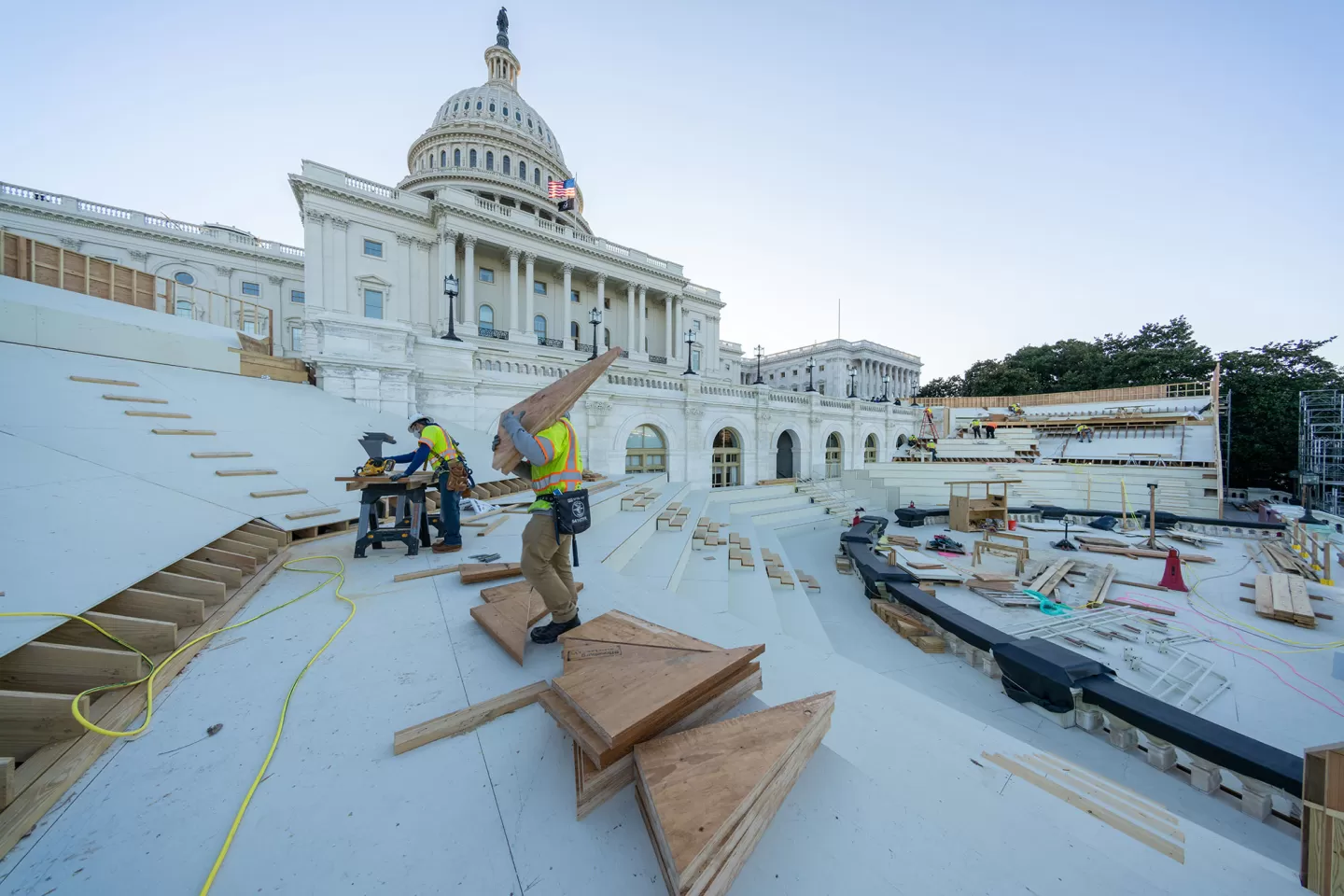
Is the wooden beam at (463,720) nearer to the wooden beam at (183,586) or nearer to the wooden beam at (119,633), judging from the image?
the wooden beam at (119,633)

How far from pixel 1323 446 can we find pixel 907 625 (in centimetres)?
3256

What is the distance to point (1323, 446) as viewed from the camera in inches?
860

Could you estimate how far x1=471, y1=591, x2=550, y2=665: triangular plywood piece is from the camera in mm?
3055

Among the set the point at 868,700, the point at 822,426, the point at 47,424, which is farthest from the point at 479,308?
the point at 868,700

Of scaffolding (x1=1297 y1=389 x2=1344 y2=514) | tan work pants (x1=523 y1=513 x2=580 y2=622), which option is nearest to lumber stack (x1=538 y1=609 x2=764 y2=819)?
tan work pants (x1=523 y1=513 x2=580 y2=622)

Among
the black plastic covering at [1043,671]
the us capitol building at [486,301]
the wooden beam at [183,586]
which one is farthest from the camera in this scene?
the us capitol building at [486,301]

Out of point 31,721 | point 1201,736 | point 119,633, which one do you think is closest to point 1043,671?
point 1201,736

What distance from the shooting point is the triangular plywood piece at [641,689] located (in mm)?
1909

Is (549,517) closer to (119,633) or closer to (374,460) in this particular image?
(119,633)

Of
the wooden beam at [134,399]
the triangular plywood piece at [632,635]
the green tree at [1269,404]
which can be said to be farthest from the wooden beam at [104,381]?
the green tree at [1269,404]

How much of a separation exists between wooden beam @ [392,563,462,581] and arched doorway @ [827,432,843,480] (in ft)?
→ 73.6

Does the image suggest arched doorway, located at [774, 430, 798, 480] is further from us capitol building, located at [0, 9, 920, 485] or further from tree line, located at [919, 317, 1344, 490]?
tree line, located at [919, 317, 1344, 490]

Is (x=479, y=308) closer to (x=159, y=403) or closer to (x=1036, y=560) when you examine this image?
(x=159, y=403)

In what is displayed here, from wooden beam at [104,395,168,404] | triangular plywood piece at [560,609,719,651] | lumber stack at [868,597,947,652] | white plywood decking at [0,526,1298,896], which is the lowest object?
lumber stack at [868,597,947,652]
